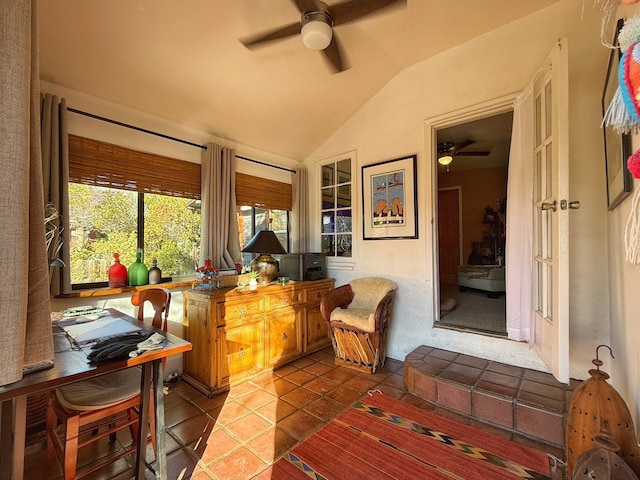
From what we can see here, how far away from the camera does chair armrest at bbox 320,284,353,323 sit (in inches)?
114

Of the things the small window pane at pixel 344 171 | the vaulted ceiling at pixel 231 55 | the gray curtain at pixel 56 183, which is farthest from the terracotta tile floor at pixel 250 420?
the vaulted ceiling at pixel 231 55

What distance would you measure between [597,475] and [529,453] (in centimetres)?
83

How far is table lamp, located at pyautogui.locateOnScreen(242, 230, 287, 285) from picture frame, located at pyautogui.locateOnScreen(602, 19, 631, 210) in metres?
2.52

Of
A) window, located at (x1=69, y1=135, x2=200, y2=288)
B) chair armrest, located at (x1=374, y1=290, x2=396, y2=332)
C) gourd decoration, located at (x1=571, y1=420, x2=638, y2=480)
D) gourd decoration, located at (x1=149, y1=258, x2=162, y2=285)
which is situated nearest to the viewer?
gourd decoration, located at (x1=571, y1=420, x2=638, y2=480)

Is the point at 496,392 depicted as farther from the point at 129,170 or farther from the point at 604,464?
the point at 129,170

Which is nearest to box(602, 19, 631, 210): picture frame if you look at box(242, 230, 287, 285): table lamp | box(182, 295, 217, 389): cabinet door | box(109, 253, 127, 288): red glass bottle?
box(242, 230, 287, 285): table lamp

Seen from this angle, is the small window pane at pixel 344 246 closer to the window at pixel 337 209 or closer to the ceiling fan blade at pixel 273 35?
the window at pixel 337 209

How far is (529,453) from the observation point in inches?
66.2

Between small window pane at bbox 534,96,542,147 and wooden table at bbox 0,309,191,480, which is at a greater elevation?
A: small window pane at bbox 534,96,542,147

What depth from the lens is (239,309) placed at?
8.46 ft

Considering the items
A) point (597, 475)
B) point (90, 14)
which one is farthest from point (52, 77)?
point (597, 475)

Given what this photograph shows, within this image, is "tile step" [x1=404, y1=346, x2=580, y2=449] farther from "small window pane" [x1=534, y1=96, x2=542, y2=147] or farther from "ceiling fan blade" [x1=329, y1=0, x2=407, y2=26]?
"ceiling fan blade" [x1=329, y1=0, x2=407, y2=26]

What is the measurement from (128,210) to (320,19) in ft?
7.29

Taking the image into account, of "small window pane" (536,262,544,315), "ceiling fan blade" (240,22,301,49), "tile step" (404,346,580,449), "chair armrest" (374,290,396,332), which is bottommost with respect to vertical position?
"tile step" (404,346,580,449)
